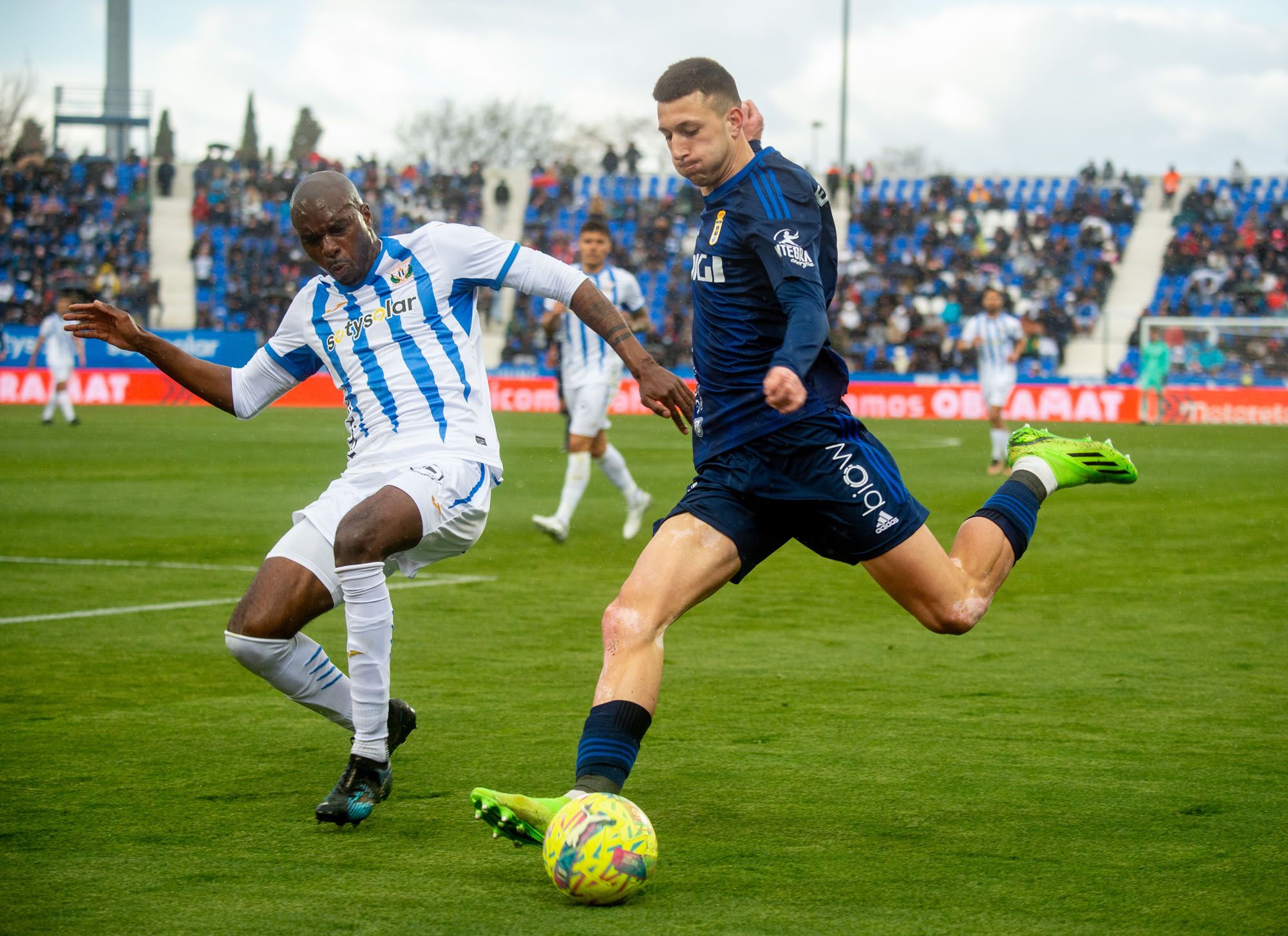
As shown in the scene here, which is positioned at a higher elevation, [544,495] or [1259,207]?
[1259,207]

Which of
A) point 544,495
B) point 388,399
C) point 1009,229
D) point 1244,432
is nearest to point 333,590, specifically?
point 388,399

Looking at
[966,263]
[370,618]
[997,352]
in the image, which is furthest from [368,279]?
[966,263]

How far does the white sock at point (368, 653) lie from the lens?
14.7ft

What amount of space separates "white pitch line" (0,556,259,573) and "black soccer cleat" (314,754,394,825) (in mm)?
5811

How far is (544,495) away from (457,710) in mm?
9630

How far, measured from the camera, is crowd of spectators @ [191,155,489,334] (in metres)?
39.0

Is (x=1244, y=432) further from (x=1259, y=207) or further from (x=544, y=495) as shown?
(x=544, y=495)

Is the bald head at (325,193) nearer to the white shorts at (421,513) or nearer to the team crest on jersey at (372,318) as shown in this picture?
the team crest on jersey at (372,318)

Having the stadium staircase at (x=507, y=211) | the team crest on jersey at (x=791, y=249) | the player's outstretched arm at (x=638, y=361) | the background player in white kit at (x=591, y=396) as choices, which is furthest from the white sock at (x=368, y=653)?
the stadium staircase at (x=507, y=211)

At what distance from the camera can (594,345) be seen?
41.1 ft

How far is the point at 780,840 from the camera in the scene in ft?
13.7

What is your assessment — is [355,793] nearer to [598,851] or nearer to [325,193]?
[598,851]

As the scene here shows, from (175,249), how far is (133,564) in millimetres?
33434

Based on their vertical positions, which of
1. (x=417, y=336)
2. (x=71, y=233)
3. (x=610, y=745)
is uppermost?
(x=71, y=233)
